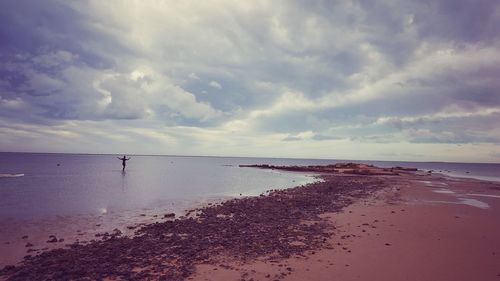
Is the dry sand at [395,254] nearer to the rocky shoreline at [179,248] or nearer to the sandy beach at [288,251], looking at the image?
the sandy beach at [288,251]

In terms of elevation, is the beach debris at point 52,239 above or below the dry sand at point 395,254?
below

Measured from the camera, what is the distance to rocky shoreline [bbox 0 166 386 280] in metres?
10.4

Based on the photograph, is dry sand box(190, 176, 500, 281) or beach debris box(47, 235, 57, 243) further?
beach debris box(47, 235, 57, 243)

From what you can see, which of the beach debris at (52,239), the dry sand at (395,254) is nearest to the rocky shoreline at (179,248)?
the dry sand at (395,254)

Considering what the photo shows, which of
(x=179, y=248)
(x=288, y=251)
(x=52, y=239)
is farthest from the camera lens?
(x=52, y=239)

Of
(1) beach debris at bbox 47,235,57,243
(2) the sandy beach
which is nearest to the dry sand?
(2) the sandy beach

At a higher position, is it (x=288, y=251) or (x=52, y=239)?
(x=288, y=251)

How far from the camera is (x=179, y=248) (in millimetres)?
12859

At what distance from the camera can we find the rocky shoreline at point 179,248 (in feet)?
34.0

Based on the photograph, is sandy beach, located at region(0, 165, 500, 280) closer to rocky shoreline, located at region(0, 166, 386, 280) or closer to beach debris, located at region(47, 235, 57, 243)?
rocky shoreline, located at region(0, 166, 386, 280)

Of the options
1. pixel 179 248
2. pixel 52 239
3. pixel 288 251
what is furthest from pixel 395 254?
pixel 52 239

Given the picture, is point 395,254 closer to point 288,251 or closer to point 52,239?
point 288,251

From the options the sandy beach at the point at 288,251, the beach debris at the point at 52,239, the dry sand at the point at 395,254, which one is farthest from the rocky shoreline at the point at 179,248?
the beach debris at the point at 52,239

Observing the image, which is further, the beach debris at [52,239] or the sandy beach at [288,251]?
the beach debris at [52,239]
